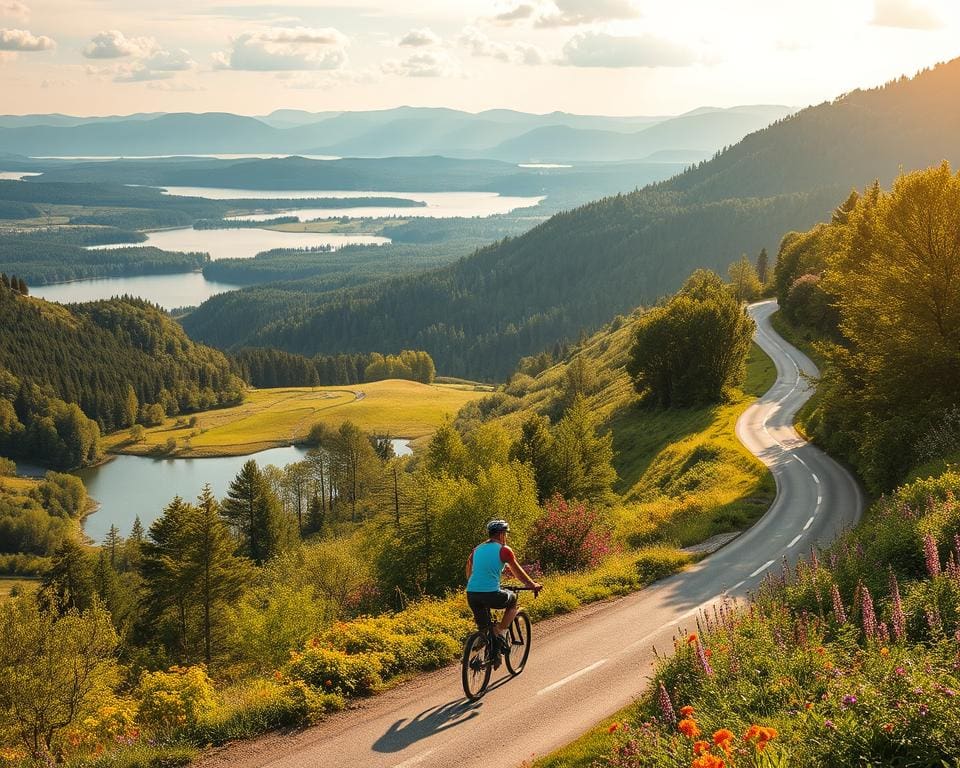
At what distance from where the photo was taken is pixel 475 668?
14883 millimetres

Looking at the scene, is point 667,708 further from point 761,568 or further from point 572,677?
point 761,568

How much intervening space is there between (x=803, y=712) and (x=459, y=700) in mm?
7581

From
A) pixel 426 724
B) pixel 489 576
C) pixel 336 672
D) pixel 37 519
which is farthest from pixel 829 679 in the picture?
pixel 37 519

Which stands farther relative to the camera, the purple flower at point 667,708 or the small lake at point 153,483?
the small lake at point 153,483

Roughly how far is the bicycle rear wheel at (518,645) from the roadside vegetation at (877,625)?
3118 millimetres

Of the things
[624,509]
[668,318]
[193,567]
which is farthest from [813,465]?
[193,567]

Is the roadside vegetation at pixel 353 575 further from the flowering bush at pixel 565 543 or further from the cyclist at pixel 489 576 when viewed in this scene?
the cyclist at pixel 489 576

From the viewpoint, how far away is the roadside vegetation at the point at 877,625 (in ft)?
26.9

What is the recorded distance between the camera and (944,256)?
31344 mm

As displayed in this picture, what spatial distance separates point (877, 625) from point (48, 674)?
108ft

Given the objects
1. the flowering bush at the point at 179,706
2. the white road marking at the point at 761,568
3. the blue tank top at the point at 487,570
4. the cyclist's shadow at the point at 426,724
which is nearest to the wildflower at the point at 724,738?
the cyclist's shadow at the point at 426,724

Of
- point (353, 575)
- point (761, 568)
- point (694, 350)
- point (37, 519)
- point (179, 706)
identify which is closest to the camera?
point (179, 706)

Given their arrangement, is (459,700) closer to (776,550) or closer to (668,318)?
(776,550)

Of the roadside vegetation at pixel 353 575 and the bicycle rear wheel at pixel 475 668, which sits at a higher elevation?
the bicycle rear wheel at pixel 475 668
